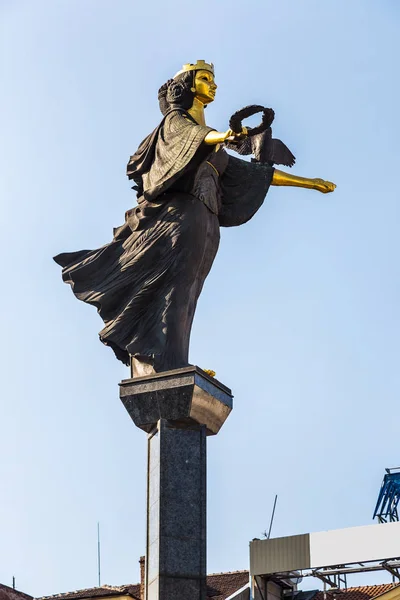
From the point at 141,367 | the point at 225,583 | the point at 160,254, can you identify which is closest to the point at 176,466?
the point at 141,367

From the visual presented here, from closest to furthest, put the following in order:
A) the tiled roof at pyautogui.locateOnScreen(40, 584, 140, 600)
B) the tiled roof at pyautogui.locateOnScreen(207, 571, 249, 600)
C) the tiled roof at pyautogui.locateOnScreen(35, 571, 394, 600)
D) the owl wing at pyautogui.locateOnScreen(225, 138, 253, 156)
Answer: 1. the owl wing at pyautogui.locateOnScreen(225, 138, 253, 156)
2. the tiled roof at pyautogui.locateOnScreen(40, 584, 140, 600)
3. the tiled roof at pyautogui.locateOnScreen(35, 571, 394, 600)
4. the tiled roof at pyautogui.locateOnScreen(207, 571, 249, 600)

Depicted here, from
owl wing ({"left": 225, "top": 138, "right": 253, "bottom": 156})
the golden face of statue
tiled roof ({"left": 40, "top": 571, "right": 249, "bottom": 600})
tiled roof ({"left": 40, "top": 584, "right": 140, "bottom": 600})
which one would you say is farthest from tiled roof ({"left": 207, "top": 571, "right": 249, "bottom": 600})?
the golden face of statue

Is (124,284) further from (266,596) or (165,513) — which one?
(266,596)

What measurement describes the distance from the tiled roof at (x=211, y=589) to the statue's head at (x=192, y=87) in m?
20.8

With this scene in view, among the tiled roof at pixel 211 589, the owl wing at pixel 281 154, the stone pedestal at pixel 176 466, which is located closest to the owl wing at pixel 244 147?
the owl wing at pixel 281 154

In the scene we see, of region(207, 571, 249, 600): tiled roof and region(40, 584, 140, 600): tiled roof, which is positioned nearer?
region(40, 584, 140, 600): tiled roof

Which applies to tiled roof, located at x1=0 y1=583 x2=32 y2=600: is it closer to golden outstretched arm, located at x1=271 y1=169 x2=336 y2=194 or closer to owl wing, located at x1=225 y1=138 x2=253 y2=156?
owl wing, located at x1=225 y1=138 x2=253 y2=156

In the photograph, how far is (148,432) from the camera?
16.6 metres

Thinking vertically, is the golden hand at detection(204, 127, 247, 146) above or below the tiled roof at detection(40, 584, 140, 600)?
below

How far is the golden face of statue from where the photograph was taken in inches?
701

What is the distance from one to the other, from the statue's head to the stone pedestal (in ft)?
11.5

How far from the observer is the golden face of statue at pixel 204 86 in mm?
17812

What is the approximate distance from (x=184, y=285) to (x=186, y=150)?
155 centimetres

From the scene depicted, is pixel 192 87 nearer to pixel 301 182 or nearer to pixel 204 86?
pixel 204 86
